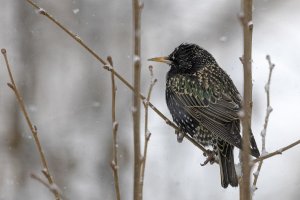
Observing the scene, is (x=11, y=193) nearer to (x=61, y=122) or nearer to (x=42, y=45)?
(x=61, y=122)

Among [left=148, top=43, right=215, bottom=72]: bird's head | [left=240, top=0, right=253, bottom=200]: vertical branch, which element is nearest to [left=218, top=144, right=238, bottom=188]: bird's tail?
[left=148, top=43, right=215, bottom=72]: bird's head

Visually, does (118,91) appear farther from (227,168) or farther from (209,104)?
(227,168)

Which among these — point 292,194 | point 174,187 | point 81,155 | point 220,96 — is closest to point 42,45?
point 81,155

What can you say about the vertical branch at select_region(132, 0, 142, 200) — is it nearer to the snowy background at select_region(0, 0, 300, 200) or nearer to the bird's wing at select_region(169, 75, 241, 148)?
the bird's wing at select_region(169, 75, 241, 148)

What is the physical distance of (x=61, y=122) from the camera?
29.7ft

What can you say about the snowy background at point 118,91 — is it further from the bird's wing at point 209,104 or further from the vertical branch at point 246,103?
the vertical branch at point 246,103

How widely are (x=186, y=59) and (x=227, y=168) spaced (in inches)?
48.1

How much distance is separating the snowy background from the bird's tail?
3.50 metres

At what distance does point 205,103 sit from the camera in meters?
4.68

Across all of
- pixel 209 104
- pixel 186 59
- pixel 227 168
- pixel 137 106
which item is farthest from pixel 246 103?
pixel 186 59

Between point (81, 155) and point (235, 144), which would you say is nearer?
point (235, 144)

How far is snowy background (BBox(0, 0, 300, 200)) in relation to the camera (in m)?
8.05

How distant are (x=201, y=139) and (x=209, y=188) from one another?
3.40 meters

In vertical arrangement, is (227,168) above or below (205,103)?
below
